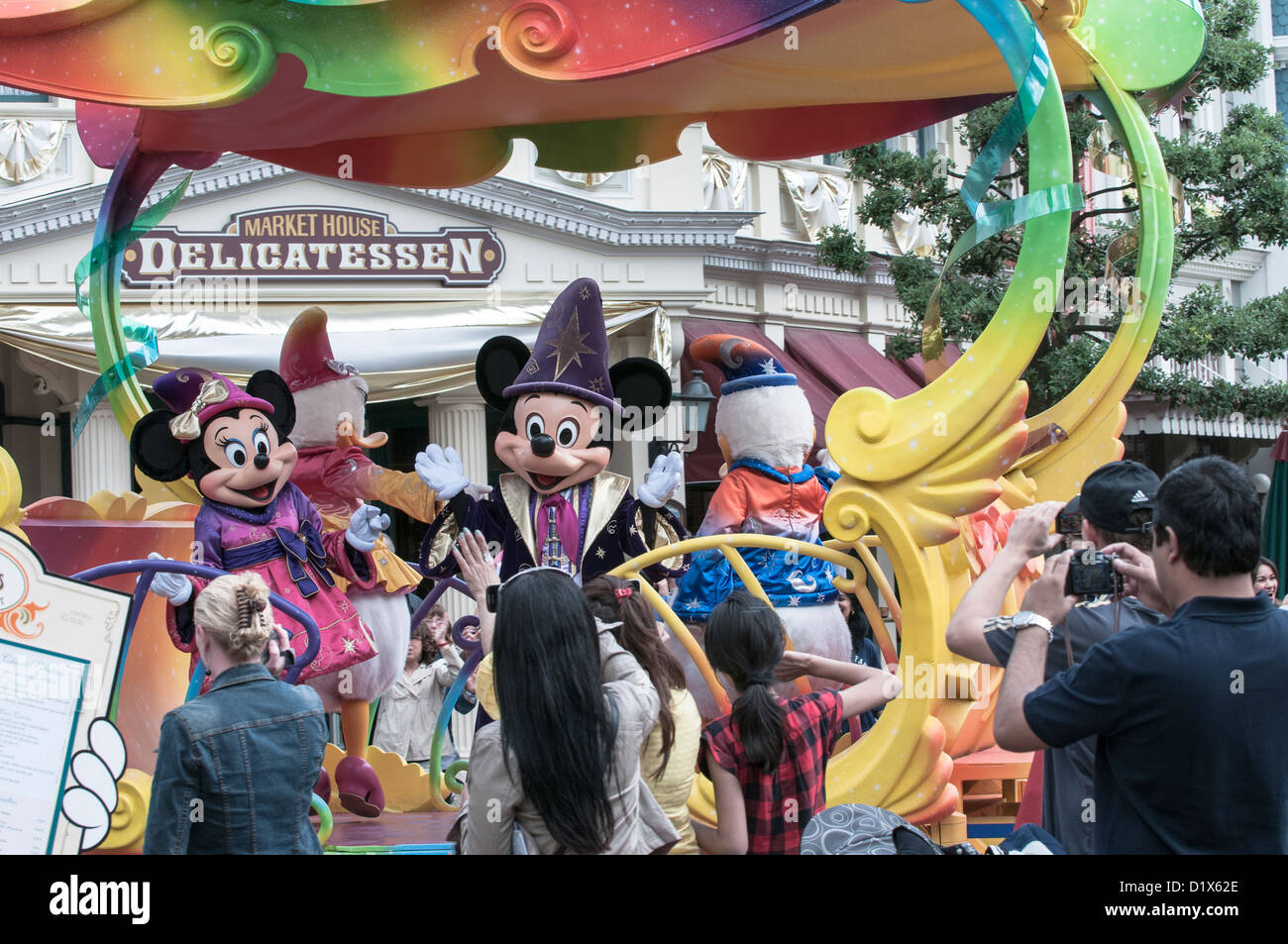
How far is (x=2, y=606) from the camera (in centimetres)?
329

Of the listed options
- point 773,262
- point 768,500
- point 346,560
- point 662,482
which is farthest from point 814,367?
point 662,482

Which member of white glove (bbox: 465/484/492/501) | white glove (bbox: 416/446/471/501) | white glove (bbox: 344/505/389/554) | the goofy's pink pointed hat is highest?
the goofy's pink pointed hat

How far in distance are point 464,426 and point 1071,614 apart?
753 centimetres

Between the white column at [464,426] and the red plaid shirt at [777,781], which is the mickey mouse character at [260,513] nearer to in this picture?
the red plaid shirt at [777,781]

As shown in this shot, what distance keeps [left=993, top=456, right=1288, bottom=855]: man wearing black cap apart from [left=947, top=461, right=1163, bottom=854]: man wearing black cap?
16 centimetres

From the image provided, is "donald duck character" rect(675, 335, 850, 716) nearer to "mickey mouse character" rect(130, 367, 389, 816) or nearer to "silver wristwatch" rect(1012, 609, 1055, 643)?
"mickey mouse character" rect(130, 367, 389, 816)

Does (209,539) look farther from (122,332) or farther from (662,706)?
(662,706)

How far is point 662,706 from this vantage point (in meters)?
2.50

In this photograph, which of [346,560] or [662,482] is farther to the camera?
[346,560]

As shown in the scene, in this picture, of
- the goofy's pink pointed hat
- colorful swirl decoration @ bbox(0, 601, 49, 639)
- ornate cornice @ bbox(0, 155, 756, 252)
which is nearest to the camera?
colorful swirl decoration @ bbox(0, 601, 49, 639)

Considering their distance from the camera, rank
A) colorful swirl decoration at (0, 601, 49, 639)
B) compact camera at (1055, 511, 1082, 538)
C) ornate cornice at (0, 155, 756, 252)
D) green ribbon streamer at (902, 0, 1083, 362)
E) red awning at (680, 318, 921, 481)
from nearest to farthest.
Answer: compact camera at (1055, 511, 1082, 538) < colorful swirl decoration at (0, 601, 49, 639) < green ribbon streamer at (902, 0, 1083, 362) < ornate cornice at (0, 155, 756, 252) < red awning at (680, 318, 921, 481)

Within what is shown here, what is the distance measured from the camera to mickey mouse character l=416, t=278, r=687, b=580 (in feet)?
14.1

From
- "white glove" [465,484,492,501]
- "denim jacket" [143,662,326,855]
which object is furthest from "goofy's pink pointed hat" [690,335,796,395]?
"denim jacket" [143,662,326,855]
